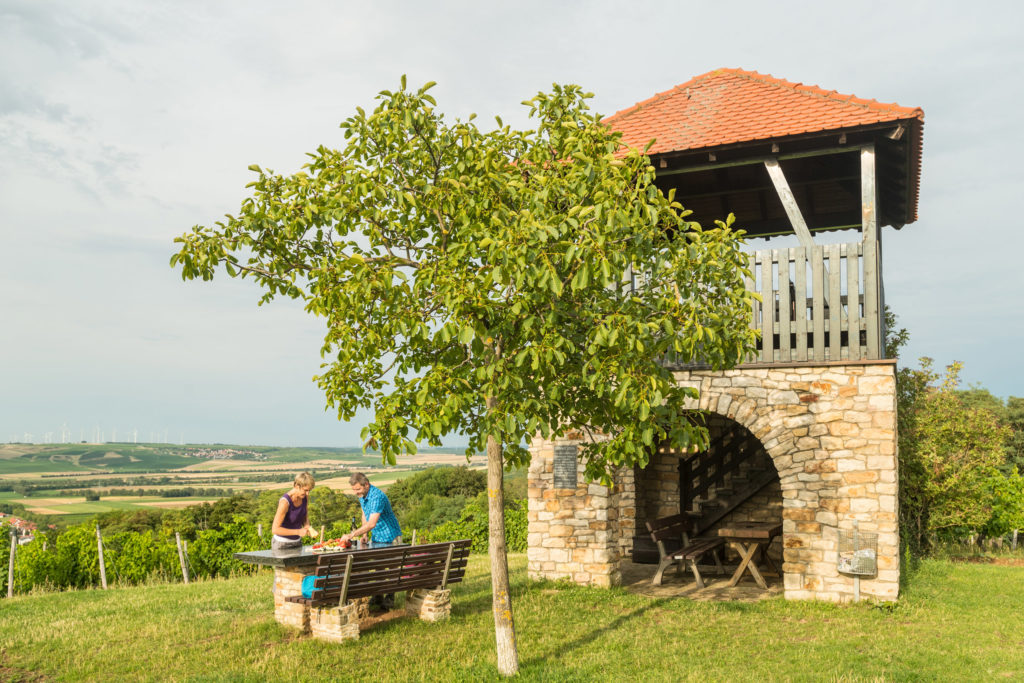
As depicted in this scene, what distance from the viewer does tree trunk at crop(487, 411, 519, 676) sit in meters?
5.78

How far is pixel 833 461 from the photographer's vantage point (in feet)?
27.4

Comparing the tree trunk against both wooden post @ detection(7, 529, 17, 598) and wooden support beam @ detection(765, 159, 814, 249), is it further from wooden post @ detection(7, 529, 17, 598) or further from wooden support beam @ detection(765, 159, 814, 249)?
wooden post @ detection(7, 529, 17, 598)

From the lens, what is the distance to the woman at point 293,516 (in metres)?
7.21

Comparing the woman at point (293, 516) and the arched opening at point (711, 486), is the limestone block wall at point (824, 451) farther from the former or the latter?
the woman at point (293, 516)

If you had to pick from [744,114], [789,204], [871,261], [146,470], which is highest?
[744,114]

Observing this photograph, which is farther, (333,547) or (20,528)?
(20,528)

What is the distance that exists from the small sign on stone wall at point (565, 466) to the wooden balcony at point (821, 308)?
8.49ft

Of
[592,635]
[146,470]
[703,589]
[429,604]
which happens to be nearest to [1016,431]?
[703,589]

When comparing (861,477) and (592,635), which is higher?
(861,477)

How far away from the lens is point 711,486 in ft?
42.4

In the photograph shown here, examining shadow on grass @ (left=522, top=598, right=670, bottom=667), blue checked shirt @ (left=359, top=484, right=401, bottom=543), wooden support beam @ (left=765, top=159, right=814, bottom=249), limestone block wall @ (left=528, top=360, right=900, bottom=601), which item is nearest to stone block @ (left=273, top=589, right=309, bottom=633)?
blue checked shirt @ (left=359, top=484, right=401, bottom=543)

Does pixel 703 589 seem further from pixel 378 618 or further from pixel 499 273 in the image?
pixel 499 273

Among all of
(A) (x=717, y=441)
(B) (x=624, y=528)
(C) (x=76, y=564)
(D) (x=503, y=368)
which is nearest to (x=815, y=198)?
(A) (x=717, y=441)

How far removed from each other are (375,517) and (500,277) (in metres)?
3.76
